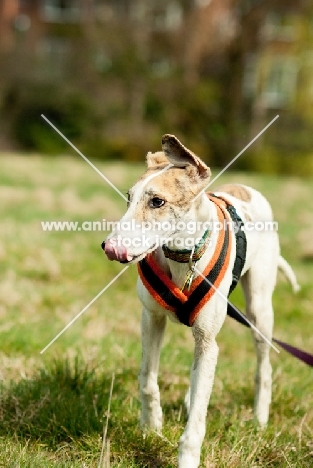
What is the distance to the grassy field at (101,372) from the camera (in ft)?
11.3

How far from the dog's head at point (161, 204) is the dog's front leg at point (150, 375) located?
0.69m

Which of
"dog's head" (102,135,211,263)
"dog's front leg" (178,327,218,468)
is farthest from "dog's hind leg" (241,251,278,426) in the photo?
"dog's head" (102,135,211,263)

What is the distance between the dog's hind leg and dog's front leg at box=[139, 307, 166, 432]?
2.63 ft

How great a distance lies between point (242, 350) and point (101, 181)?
32.4 feet

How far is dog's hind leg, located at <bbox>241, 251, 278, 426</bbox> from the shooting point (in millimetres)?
4184

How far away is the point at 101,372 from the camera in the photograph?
4.47 m

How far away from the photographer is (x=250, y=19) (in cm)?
3334

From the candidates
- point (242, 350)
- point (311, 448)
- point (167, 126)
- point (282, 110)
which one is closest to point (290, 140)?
point (282, 110)

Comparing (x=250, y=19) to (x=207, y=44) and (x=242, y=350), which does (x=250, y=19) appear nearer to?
(x=207, y=44)

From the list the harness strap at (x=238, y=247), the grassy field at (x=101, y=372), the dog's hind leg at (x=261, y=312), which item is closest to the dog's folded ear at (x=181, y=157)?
the harness strap at (x=238, y=247)

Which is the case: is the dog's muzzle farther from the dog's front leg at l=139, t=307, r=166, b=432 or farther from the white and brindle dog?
the dog's front leg at l=139, t=307, r=166, b=432

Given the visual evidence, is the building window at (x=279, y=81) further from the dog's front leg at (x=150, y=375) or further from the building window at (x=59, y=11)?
the dog's front leg at (x=150, y=375)

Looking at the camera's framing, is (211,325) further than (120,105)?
No

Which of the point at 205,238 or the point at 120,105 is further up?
the point at 205,238
